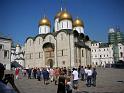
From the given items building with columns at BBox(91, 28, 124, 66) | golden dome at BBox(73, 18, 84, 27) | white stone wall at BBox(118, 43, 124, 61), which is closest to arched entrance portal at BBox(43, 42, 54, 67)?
golden dome at BBox(73, 18, 84, 27)

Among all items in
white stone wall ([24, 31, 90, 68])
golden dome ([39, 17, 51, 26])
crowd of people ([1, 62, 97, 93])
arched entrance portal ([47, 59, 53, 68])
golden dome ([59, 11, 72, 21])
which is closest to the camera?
crowd of people ([1, 62, 97, 93])

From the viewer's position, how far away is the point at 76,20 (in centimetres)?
5975

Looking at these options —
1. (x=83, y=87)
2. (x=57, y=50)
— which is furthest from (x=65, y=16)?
(x=83, y=87)

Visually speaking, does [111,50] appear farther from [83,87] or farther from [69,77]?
[69,77]

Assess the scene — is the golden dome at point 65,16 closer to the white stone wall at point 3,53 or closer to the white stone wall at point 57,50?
the white stone wall at point 57,50

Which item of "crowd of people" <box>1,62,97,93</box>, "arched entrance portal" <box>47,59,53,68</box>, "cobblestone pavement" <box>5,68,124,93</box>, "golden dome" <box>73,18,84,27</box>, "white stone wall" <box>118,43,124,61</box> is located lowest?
"cobblestone pavement" <box>5,68,124,93</box>

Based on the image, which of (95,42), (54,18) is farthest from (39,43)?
(95,42)

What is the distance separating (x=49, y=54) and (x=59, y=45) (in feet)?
10.7

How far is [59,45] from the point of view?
5125cm

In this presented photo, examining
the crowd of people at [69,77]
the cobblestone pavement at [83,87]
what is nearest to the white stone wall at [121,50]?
the crowd of people at [69,77]

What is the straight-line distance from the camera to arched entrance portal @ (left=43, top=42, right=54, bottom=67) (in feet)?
172

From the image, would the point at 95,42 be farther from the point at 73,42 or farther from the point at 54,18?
the point at 73,42

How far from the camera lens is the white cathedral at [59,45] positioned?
49219 mm

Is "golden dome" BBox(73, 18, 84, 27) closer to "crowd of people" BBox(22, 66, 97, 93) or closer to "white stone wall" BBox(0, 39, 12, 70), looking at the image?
"white stone wall" BBox(0, 39, 12, 70)
